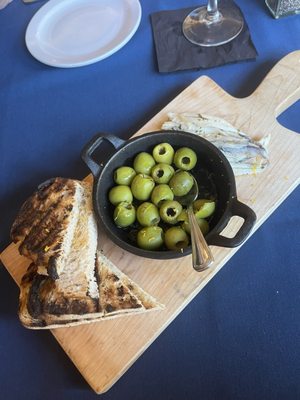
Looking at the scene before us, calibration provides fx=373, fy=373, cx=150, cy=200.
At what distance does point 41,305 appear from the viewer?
0.66 meters

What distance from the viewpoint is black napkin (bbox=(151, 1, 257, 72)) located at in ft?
3.21

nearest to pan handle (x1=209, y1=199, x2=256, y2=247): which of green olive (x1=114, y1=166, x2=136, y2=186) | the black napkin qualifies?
green olive (x1=114, y1=166, x2=136, y2=186)

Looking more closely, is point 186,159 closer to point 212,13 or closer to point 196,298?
point 196,298

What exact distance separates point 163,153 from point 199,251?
248 millimetres

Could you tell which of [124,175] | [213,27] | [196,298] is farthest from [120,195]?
[213,27]

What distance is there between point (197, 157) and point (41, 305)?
16.3 inches

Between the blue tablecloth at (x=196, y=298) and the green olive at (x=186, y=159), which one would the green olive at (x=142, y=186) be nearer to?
the green olive at (x=186, y=159)

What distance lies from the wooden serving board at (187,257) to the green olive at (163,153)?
146 mm

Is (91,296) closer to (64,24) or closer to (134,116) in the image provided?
(134,116)

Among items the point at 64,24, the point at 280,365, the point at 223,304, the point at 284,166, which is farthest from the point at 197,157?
the point at 64,24

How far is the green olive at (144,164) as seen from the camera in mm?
754

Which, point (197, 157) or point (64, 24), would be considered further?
point (64, 24)

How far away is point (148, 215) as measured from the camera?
2.28ft

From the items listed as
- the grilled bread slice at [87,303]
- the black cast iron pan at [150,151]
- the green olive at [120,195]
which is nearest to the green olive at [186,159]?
the black cast iron pan at [150,151]
